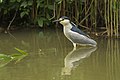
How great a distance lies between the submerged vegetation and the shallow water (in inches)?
24.1

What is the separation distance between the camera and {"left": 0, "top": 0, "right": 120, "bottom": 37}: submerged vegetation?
7.85 m

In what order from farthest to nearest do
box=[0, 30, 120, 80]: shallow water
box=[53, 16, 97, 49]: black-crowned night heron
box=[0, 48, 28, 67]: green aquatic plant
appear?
box=[53, 16, 97, 49]: black-crowned night heron
box=[0, 48, 28, 67]: green aquatic plant
box=[0, 30, 120, 80]: shallow water

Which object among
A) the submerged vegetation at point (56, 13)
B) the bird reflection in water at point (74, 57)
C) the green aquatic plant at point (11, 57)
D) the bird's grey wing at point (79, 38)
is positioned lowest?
the bird reflection in water at point (74, 57)

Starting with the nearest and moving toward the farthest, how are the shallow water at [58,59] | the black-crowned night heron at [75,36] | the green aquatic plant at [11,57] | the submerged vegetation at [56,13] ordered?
the shallow water at [58,59] → the green aquatic plant at [11,57] → the black-crowned night heron at [75,36] → the submerged vegetation at [56,13]

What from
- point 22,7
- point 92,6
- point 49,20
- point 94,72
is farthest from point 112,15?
point 94,72

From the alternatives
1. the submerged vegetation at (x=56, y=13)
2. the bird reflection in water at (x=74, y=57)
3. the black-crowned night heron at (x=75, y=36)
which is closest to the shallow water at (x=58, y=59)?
the bird reflection in water at (x=74, y=57)

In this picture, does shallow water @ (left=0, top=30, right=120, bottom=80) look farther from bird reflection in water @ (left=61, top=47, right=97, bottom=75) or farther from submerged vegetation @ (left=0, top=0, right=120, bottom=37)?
submerged vegetation @ (left=0, top=0, right=120, bottom=37)

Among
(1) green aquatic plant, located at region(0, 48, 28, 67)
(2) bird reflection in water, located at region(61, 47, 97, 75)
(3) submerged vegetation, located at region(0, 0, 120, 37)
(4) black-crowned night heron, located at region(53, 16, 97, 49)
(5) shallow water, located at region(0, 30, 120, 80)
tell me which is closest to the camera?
(5) shallow water, located at region(0, 30, 120, 80)

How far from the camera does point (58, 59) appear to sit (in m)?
5.84

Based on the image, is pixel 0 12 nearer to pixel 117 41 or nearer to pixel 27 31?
pixel 27 31

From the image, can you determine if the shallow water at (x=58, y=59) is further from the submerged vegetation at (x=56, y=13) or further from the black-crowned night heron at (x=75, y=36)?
the submerged vegetation at (x=56, y=13)

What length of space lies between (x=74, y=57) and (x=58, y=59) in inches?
11.6

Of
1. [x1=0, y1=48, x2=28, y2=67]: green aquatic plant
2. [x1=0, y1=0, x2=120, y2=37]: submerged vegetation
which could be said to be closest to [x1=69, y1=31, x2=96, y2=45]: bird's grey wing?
[x1=0, y1=0, x2=120, y2=37]: submerged vegetation

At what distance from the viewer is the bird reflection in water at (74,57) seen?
17.2 ft
